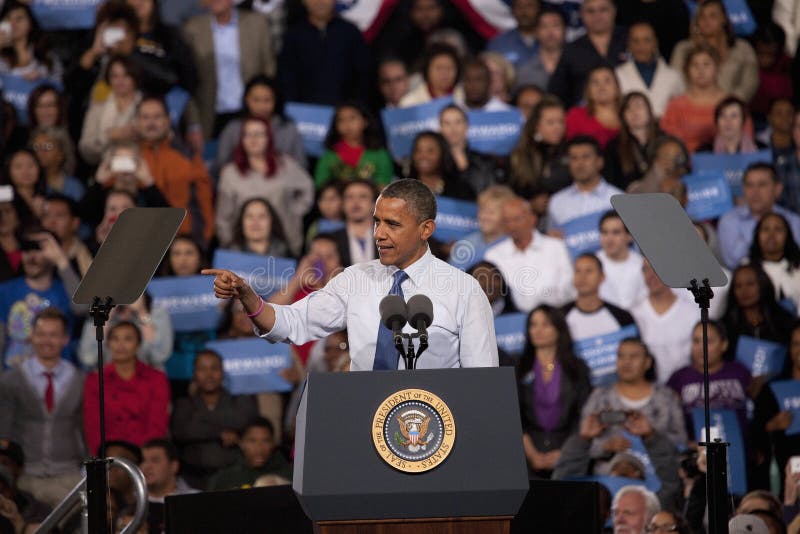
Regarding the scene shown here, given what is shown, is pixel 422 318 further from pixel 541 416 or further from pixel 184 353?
pixel 184 353

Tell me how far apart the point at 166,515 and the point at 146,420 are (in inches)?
102

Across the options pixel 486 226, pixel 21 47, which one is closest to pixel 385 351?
pixel 486 226

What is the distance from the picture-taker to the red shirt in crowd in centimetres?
668

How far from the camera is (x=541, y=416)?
670 centimetres

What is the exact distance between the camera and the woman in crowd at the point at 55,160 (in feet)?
25.1

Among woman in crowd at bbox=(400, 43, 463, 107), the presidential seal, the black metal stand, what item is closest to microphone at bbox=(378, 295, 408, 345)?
the presidential seal

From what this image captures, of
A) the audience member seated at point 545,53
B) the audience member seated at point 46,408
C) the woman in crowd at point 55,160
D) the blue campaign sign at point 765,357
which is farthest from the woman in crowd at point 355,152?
the blue campaign sign at point 765,357

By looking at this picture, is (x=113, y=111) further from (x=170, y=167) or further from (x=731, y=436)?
(x=731, y=436)

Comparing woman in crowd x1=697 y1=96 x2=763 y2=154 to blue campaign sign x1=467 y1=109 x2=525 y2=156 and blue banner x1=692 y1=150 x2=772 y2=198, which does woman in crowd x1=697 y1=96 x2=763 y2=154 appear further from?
blue campaign sign x1=467 y1=109 x2=525 y2=156

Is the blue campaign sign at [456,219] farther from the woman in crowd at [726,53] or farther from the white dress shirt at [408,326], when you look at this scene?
the white dress shirt at [408,326]

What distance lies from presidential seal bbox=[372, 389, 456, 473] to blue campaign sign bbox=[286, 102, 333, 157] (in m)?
4.62

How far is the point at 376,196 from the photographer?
7.32 meters

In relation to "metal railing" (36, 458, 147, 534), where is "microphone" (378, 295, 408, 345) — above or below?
above


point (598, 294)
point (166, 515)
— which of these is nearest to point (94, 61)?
point (598, 294)
